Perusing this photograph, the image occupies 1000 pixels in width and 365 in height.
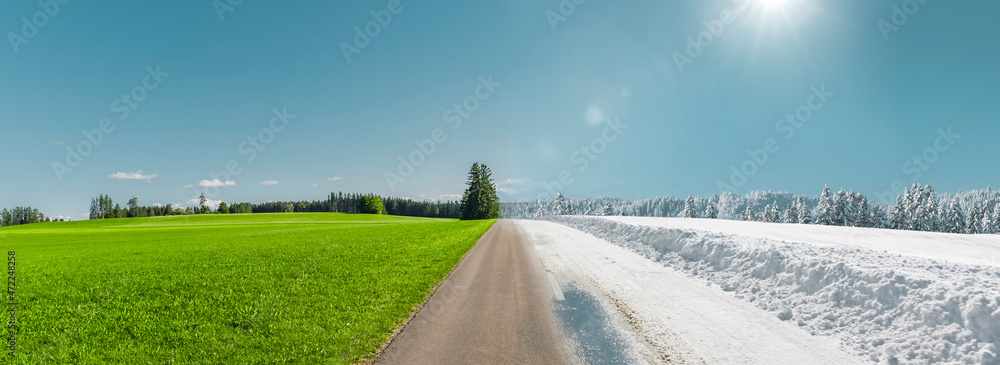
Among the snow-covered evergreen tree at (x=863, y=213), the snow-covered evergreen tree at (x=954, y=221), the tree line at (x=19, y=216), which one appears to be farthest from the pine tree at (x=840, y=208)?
the tree line at (x=19, y=216)

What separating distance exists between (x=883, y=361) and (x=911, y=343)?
72 cm

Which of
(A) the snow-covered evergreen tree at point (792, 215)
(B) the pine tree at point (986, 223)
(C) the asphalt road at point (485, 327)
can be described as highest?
(C) the asphalt road at point (485, 327)

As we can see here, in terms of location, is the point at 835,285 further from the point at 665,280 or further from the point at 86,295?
the point at 86,295

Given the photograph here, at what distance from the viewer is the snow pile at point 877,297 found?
5.45m

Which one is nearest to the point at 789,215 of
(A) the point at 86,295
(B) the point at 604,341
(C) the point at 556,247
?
(C) the point at 556,247

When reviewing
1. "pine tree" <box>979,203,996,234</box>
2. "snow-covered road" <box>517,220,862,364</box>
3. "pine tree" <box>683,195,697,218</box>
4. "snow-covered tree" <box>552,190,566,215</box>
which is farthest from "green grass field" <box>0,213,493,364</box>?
"snow-covered tree" <box>552,190,566,215</box>

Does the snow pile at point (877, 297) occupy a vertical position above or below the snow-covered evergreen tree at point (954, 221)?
above

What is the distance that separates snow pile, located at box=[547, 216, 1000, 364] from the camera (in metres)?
5.45

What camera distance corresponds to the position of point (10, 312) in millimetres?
9039

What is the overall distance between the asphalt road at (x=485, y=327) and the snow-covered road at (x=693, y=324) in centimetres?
119

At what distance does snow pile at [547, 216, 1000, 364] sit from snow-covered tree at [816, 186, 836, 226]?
66.4m

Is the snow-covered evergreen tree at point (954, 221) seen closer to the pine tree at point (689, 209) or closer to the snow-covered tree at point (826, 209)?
the snow-covered tree at point (826, 209)

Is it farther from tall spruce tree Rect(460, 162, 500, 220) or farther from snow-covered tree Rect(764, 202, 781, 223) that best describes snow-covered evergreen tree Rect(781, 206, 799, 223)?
tall spruce tree Rect(460, 162, 500, 220)

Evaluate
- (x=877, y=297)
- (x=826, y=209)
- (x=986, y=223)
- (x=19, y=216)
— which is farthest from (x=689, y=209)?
(x=19, y=216)
